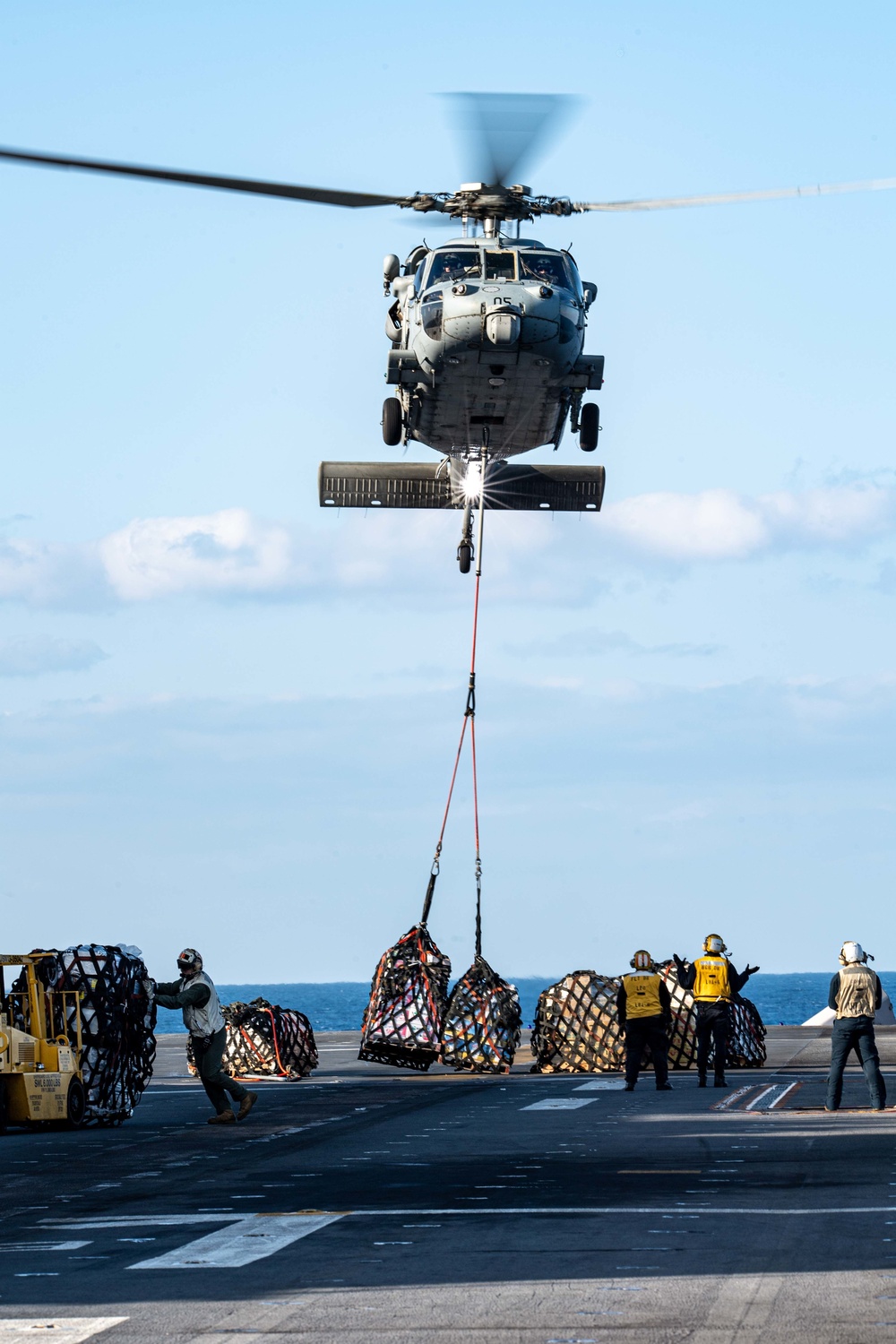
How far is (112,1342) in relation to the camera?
7.71m

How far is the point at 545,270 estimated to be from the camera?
27.8 m

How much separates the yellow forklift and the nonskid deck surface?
2.11 ft

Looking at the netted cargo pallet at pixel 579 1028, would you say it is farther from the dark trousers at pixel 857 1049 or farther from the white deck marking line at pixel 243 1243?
the white deck marking line at pixel 243 1243

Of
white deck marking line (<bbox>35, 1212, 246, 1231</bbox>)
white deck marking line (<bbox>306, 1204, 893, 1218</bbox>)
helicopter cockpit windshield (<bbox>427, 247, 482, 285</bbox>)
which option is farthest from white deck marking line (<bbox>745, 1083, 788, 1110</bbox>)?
helicopter cockpit windshield (<bbox>427, 247, 482, 285</bbox>)

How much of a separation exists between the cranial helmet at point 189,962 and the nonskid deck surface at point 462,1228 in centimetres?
172

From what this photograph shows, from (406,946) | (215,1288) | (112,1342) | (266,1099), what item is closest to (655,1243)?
(215,1288)

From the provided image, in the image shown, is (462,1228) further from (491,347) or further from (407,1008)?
(491,347)

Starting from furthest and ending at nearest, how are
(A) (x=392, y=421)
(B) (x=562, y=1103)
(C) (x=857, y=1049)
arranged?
(A) (x=392, y=421) → (B) (x=562, y=1103) → (C) (x=857, y=1049)

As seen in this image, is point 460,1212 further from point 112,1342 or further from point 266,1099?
point 266,1099

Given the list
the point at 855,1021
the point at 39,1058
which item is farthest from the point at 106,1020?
the point at 855,1021

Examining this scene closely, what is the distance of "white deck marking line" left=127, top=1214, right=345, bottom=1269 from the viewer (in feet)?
32.2

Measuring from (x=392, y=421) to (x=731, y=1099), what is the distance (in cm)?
1359

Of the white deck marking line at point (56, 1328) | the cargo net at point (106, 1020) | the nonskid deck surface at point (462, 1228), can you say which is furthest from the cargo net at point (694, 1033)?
the white deck marking line at point (56, 1328)

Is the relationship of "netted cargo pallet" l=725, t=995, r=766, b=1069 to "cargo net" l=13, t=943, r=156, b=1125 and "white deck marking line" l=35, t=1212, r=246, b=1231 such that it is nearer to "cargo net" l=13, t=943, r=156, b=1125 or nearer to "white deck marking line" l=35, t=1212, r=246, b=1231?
"cargo net" l=13, t=943, r=156, b=1125
